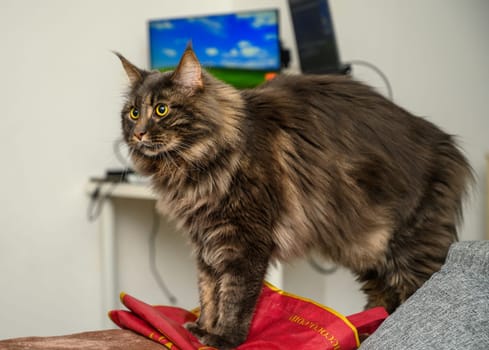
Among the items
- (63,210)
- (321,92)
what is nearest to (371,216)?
(321,92)

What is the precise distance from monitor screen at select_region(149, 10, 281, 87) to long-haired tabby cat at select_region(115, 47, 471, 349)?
1375 mm

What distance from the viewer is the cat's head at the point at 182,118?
1.30m

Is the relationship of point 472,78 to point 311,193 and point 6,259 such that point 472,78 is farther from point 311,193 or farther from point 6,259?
point 6,259

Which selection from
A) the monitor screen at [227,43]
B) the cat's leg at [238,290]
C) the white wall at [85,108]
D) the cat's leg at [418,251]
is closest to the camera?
the cat's leg at [238,290]

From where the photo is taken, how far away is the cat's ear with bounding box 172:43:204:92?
4.25 feet

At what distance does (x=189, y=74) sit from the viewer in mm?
1316

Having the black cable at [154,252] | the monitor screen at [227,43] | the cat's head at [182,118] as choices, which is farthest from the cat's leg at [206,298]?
the black cable at [154,252]

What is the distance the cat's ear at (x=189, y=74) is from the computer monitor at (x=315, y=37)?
1185 millimetres

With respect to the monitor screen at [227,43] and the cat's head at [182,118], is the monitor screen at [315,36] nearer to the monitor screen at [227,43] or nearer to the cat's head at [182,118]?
the monitor screen at [227,43]

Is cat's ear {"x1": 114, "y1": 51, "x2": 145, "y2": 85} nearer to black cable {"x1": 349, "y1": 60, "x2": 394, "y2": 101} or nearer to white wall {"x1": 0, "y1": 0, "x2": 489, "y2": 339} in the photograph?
white wall {"x1": 0, "y1": 0, "x2": 489, "y2": 339}

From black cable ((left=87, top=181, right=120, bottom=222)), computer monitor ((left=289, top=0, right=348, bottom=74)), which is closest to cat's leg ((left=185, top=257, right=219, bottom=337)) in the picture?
computer monitor ((left=289, top=0, right=348, bottom=74))

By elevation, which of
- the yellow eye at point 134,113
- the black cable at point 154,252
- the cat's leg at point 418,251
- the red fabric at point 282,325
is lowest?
the black cable at point 154,252

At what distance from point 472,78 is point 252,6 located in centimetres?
146

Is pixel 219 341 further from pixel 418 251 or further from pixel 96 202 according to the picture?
pixel 96 202
